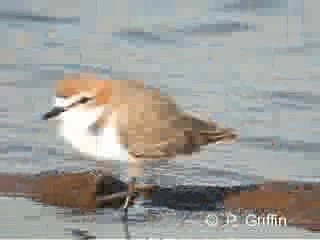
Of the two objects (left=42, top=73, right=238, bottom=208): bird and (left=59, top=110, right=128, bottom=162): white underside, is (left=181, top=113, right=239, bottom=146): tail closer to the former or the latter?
(left=42, top=73, right=238, bottom=208): bird

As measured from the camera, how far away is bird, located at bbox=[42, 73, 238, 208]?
3383mm

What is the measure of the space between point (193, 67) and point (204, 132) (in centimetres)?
85

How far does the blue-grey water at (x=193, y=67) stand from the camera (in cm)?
382

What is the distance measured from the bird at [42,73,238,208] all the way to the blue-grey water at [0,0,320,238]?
0.94 ft

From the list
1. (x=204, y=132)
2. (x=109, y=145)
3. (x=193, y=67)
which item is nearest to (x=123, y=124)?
(x=109, y=145)

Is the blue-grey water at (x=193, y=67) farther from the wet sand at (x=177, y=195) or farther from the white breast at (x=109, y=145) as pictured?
the white breast at (x=109, y=145)

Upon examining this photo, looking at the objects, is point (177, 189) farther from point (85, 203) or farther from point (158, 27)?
point (158, 27)

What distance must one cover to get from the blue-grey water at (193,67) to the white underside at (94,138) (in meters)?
0.38

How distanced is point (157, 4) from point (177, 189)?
1.23 metres

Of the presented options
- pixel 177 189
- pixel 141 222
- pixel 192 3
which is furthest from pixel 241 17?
pixel 141 222

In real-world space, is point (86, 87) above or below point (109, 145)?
above

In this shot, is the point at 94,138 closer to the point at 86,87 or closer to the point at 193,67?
the point at 86,87

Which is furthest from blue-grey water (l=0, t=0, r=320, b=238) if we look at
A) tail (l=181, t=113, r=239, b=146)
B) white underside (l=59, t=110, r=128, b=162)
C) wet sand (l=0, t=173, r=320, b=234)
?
white underside (l=59, t=110, r=128, b=162)

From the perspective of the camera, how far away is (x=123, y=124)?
339 cm
